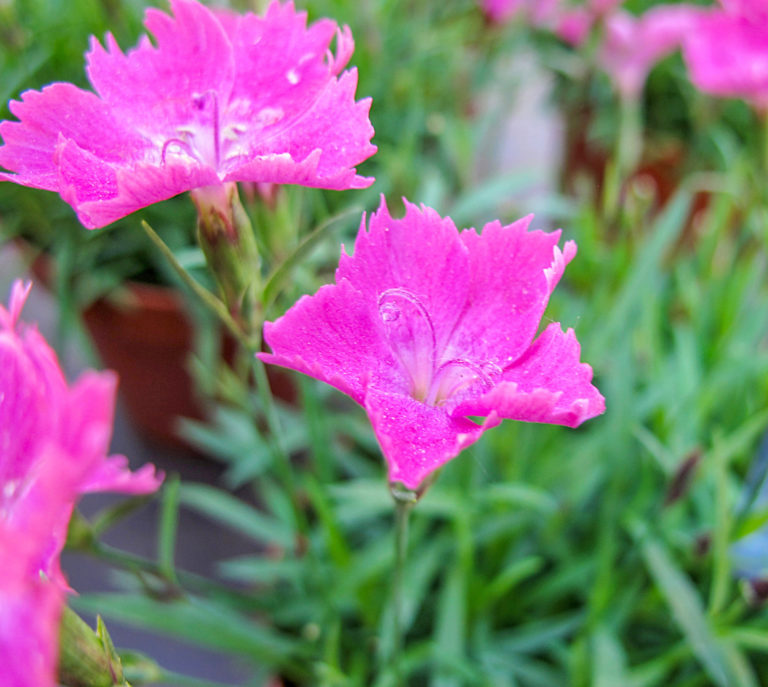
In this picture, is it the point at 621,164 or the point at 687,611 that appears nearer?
the point at 687,611

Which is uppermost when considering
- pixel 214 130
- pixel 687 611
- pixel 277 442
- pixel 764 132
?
pixel 214 130

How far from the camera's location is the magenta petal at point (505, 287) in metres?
0.34

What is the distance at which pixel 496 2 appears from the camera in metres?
1.18

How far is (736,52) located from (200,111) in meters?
0.79

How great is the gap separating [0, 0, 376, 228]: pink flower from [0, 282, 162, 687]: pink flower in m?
0.09

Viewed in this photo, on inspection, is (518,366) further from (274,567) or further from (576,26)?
(576,26)

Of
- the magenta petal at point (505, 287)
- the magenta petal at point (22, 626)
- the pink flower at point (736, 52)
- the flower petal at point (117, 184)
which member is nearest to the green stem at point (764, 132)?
the pink flower at point (736, 52)

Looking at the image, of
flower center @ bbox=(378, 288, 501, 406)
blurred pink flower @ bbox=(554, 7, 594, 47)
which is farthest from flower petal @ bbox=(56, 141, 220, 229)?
blurred pink flower @ bbox=(554, 7, 594, 47)

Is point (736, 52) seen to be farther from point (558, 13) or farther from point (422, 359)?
point (422, 359)

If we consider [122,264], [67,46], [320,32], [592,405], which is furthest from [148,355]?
[592,405]

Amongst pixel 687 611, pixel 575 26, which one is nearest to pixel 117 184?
pixel 687 611

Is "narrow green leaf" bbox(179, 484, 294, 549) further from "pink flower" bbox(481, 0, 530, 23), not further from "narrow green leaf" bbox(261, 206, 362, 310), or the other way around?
"pink flower" bbox(481, 0, 530, 23)

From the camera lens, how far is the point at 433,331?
368 millimetres

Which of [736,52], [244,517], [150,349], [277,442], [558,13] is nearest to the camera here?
[277,442]
